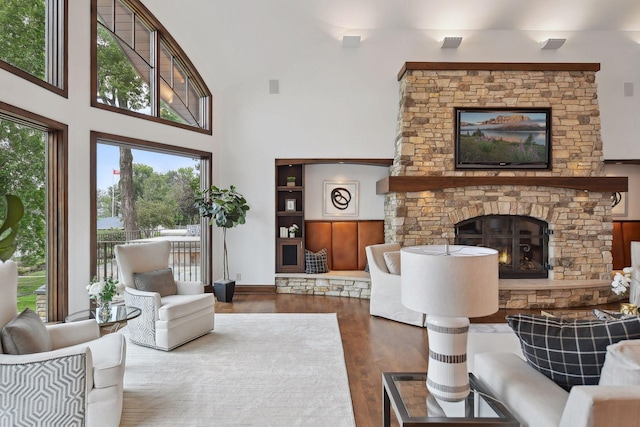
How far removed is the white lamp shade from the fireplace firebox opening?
462 centimetres

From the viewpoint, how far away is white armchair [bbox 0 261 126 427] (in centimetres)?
222

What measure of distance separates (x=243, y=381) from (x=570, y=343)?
99.2 inches

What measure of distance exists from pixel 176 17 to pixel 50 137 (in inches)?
109

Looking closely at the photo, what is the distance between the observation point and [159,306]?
3934 mm

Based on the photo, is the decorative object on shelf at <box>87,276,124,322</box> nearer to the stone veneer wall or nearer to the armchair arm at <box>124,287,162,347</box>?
the armchair arm at <box>124,287,162,347</box>

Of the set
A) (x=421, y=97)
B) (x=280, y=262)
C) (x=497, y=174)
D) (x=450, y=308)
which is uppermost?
(x=421, y=97)

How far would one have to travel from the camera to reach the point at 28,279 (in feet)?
13.1

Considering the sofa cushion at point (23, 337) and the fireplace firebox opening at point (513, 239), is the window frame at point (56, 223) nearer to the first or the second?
the sofa cushion at point (23, 337)

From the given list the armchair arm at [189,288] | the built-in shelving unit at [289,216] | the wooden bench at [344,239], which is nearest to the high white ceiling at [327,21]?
the built-in shelving unit at [289,216]

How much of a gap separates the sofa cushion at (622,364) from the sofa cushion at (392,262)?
3715mm

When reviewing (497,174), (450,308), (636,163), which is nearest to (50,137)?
(450,308)

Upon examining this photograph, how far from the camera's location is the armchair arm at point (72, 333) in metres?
2.84

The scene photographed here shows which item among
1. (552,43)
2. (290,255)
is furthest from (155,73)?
(552,43)

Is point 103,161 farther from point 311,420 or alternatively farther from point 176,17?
point 311,420
